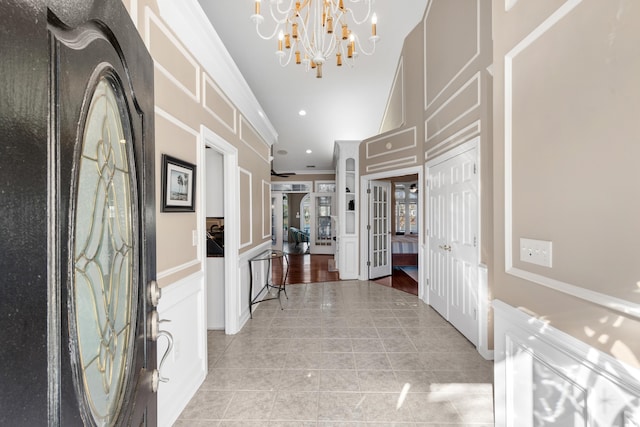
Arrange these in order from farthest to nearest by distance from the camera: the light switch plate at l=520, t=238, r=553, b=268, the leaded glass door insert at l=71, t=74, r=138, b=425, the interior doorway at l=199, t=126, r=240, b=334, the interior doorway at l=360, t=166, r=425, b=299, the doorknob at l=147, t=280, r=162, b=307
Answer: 1. the interior doorway at l=360, t=166, r=425, b=299
2. the interior doorway at l=199, t=126, r=240, b=334
3. the light switch plate at l=520, t=238, r=553, b=268
4. the doorknob at l=147, t=280, r=162, b=307
5. the leaded glass door insert at l=71, t=74, r=138, b=425

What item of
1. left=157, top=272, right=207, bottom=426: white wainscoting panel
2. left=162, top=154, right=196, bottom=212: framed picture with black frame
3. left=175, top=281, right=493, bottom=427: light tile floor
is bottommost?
left=175, top=281, right=493, bottom=427: light tile floor

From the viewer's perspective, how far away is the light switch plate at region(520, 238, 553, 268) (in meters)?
1.15

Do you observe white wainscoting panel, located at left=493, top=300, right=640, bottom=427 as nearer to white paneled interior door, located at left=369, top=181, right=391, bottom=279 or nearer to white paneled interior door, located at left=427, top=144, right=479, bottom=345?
white paneled interior door, located at left=427, top=144, right=479, bottom=345

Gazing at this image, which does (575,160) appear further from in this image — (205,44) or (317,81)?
(317,81)

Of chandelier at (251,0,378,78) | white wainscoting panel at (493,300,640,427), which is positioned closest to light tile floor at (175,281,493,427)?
white wainscoting panel at (493,300,640,427)

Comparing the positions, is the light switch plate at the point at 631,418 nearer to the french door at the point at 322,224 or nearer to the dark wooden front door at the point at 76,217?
the dark wooden front door at the point at 76,217

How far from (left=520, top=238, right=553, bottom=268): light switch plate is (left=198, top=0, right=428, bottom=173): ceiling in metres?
3.51

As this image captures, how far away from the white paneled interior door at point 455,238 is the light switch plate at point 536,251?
157 cm

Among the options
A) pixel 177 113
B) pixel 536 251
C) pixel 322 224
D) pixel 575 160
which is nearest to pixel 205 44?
pixel 177 113

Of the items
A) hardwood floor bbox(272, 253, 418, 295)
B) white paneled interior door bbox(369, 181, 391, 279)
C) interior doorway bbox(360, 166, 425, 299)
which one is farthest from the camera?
white paneled interior door bbox(369, 181, 391, 279)

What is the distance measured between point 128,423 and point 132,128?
86 centimetres

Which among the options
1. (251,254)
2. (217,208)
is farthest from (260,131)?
(251,254)

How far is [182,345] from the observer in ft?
6.49

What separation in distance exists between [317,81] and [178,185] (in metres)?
3.69
